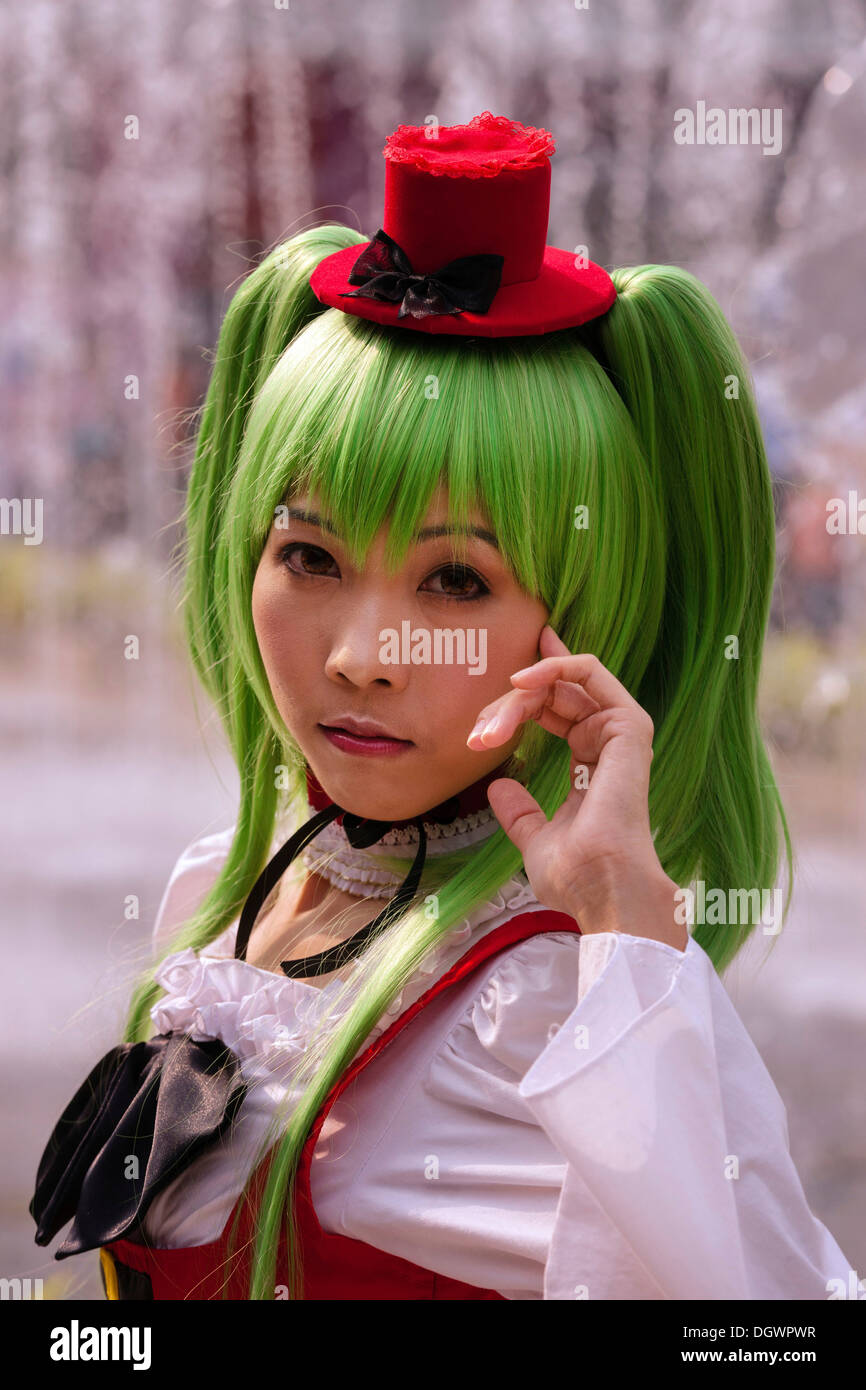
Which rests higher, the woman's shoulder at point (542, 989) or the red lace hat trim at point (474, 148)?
the red lace hat trim at point (474, 148)

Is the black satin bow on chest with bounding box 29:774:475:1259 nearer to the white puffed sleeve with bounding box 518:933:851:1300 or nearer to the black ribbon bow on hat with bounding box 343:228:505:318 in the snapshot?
the white puffed sleeve with bounding box 518:933:851:1300

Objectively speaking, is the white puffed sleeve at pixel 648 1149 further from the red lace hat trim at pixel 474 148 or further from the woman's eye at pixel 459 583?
the red lace hat trim at pixel 474 148

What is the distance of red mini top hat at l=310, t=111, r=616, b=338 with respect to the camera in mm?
1227

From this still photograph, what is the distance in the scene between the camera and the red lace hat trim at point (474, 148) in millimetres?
1243

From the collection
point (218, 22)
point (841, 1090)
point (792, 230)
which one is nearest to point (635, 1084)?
point (841, 1090)

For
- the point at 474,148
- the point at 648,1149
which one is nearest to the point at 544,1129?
the point at 648,1149

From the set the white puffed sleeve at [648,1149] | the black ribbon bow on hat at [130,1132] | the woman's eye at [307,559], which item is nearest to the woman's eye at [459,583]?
the woman's eye at [307,559]

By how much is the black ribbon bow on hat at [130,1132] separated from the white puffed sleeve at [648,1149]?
14.2 inches

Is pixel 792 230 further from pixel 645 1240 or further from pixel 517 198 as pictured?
pixel 645 1240

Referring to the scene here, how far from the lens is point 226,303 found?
6.55 metres

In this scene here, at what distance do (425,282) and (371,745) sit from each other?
403mm

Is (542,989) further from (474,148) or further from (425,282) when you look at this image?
(474,148)
